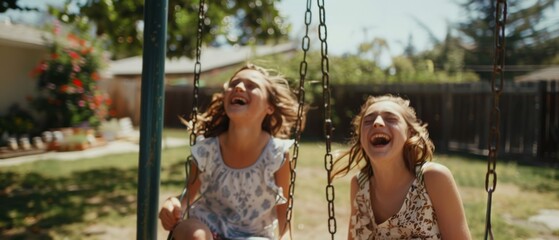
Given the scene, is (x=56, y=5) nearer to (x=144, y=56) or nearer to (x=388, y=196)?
(x=144, y=56)

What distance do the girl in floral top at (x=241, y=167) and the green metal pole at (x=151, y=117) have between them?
5.8 inches

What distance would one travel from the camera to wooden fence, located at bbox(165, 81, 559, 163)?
9297 mm

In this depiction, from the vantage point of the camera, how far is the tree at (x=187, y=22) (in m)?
6.54

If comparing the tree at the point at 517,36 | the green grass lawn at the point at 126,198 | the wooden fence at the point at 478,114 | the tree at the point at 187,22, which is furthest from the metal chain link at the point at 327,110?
the tree at the point at 517,36

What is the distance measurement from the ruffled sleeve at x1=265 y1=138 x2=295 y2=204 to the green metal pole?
1.80 ft

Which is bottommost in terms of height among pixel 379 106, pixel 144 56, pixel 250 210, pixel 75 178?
pixel 75 178

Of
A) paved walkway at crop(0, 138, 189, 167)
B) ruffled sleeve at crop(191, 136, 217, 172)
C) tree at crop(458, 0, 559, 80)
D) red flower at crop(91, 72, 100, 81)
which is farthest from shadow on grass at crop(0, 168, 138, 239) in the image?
tree at crop(458, 0, 559, 80)

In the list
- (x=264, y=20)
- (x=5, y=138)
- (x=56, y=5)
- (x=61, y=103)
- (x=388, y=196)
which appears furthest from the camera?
(x=61, y=103)

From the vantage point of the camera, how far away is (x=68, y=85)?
35.4 feet

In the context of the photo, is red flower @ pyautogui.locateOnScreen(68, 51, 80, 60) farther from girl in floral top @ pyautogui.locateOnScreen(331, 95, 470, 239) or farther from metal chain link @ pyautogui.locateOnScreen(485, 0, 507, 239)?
metal chain link @ pyautogui.locateOnScreen(485, 0, 507, 239)

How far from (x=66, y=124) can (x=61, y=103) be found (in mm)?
496

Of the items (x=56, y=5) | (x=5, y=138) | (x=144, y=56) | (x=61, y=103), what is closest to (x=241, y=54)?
(x=61, y=103)

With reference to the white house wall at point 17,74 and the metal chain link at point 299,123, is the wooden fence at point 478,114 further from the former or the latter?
the metal chain link at point 299,123

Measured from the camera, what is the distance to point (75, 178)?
675cm
